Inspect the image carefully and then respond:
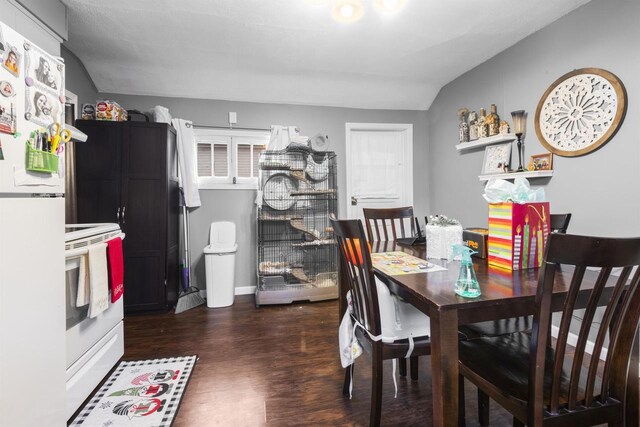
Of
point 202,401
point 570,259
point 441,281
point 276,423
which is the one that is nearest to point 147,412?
point 202,401

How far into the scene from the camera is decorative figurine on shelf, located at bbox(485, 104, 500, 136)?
2877 mm

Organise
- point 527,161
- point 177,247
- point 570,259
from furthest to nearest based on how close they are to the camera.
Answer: point 177,247 < point 527,161 < point 570,259

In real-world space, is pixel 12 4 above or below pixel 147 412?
above

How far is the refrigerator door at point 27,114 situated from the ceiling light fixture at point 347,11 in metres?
1.75

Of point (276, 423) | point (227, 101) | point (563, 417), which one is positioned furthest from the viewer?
point (227, 101)

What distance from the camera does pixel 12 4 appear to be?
168 centimetres

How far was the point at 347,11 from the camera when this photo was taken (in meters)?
2.15

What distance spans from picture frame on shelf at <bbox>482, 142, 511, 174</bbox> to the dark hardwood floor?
1.95 metres

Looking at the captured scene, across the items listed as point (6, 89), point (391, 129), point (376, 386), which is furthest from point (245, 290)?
point (6, 89)

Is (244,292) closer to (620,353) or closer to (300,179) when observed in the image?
(300,179)

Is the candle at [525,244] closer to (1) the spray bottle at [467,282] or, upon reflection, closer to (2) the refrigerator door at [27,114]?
(1) the spray bottle at [467,282]

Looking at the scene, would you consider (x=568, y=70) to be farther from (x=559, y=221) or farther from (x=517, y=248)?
(x=517, y=248)

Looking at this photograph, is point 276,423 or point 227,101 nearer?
point 276,423

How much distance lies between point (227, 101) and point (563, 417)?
378 centimetres
